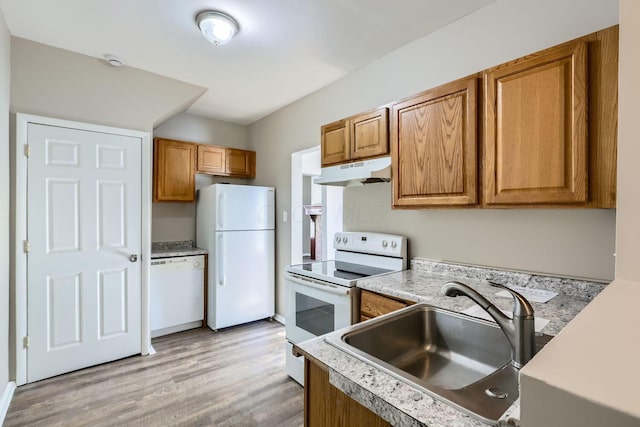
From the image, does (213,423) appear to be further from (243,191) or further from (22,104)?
(22,104)

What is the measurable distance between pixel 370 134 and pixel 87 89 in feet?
7.69

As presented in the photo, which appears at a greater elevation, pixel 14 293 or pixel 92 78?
pixel 92 78

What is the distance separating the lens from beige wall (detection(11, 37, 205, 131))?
89.7 inches

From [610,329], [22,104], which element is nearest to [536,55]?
[610,329]

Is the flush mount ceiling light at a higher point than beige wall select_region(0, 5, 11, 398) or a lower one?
higher

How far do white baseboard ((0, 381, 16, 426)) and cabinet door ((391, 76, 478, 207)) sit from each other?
9.30 feet

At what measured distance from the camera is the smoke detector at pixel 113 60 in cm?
245

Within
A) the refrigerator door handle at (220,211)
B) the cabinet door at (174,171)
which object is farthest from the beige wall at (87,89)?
the refrigerator door handle at (220,211)

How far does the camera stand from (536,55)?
1390 millimetres

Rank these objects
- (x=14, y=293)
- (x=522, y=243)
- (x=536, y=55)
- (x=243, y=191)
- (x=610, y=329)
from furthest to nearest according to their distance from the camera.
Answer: (x=243, y=191) < (x=14, y=293) < (x=522, y=243) < (x=536, y=55) < (x=610, y=329)

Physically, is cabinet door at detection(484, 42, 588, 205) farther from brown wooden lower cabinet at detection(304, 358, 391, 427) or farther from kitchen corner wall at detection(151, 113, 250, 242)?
kitchen corner wall at detection(151, 113, 250, 242)

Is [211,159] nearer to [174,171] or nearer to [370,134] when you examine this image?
[174,171]

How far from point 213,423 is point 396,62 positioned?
2815mm

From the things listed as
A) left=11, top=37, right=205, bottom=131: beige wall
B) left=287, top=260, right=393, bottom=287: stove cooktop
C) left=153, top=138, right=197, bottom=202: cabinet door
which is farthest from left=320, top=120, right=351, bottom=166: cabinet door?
left=153, top=138, right=197, bottom=202: cabinet door
